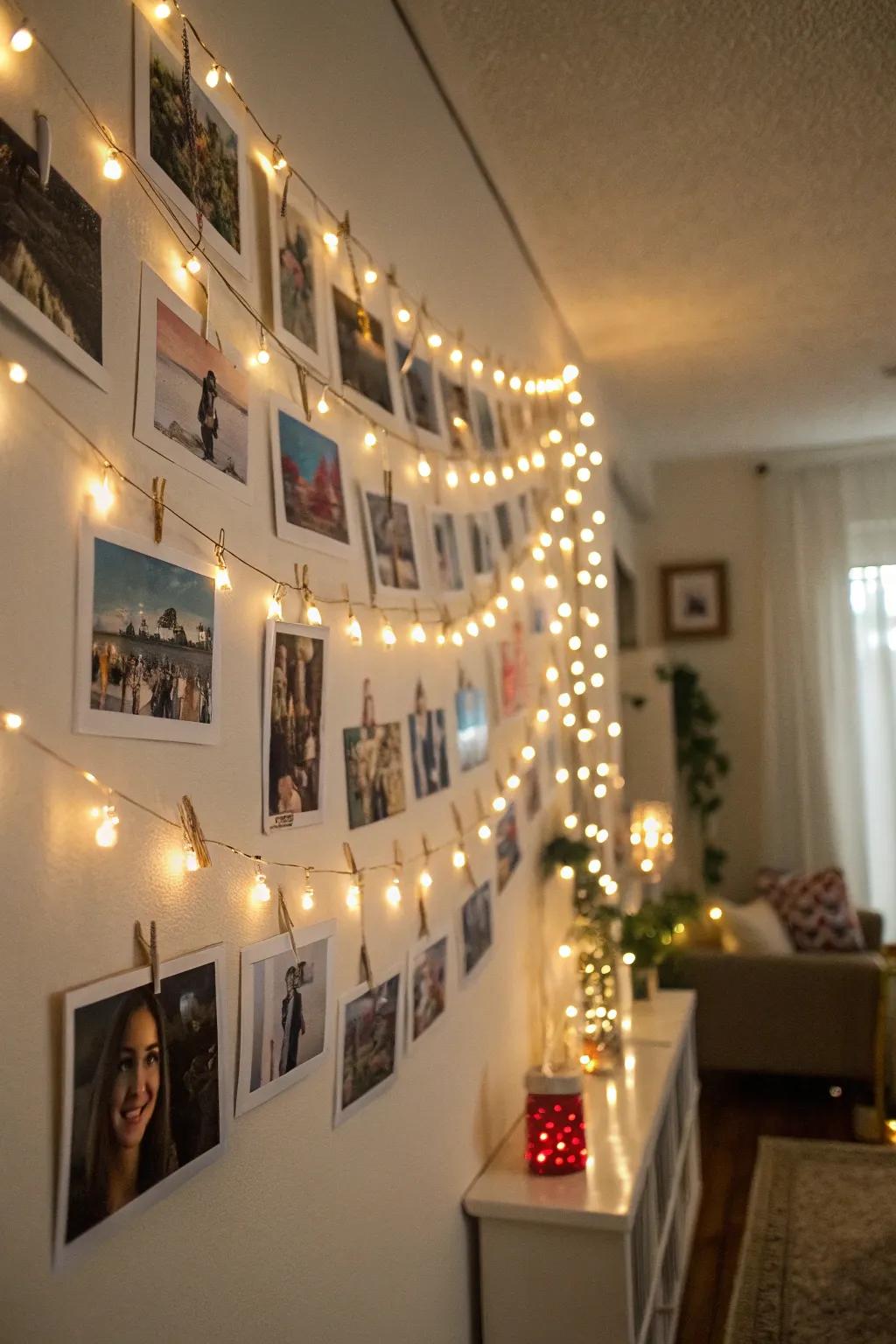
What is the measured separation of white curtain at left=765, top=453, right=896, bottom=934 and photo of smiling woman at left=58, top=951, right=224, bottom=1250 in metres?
4.90

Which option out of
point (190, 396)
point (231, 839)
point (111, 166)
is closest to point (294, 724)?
point (231, 839)

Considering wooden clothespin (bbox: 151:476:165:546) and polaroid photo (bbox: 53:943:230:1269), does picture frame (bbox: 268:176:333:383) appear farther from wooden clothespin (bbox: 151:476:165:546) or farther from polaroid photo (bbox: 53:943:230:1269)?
polaroid photo (bbox: 53:943:230:1269)

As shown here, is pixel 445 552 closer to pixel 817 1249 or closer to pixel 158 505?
pixel 158 505

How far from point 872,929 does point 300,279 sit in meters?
4.40

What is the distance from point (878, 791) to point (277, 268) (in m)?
4.93

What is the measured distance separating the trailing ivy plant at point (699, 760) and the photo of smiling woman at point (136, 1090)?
4.75 meters

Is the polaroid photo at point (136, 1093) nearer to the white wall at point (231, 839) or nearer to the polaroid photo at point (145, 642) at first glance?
the white wall at point (231, 839)

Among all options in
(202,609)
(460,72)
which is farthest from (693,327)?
(202,609)

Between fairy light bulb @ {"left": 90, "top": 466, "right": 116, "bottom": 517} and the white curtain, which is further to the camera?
the white curtain

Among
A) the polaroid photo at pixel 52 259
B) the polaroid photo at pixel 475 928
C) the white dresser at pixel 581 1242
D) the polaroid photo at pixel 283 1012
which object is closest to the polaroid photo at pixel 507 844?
the polaroid photo at pixel 475 928

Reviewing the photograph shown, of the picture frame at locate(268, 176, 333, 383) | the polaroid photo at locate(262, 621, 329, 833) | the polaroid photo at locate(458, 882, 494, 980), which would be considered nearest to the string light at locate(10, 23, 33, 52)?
the picture frame at locate(268, 176, 333, 383)

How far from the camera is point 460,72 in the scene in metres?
2.36

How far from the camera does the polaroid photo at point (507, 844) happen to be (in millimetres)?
2523

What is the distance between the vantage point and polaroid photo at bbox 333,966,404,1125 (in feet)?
5.31
